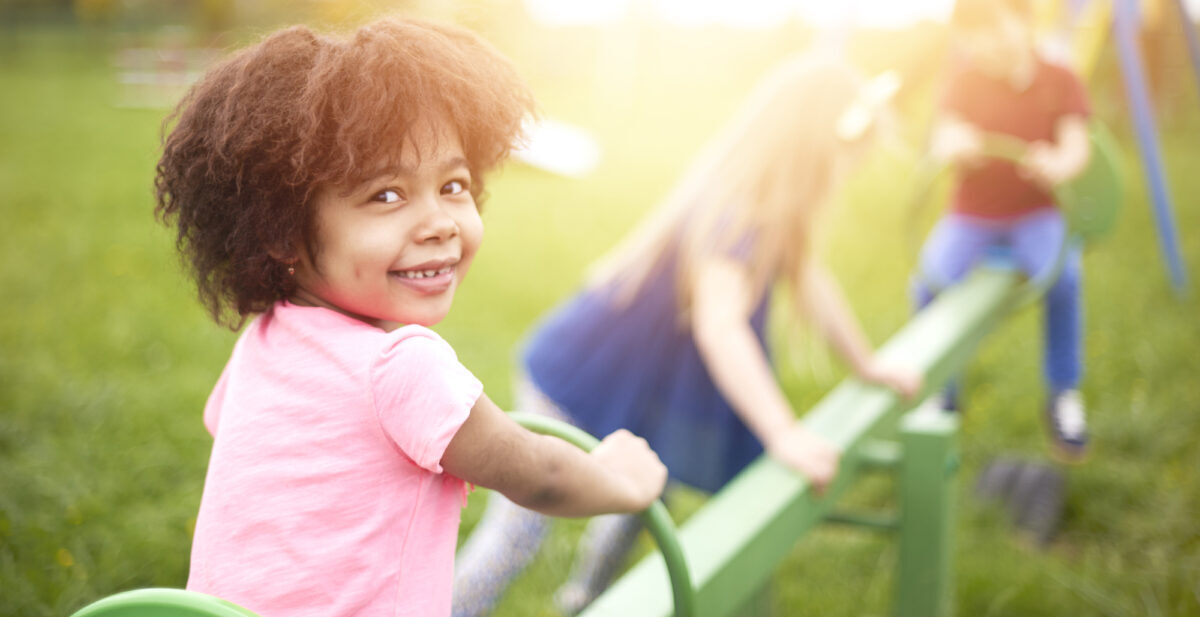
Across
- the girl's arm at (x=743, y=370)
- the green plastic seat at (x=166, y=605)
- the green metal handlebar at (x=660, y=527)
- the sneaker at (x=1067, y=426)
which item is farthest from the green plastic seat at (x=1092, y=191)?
the green plastic seat at (x=166, y=605)

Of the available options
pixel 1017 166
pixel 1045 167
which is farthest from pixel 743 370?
pixel 1017 166

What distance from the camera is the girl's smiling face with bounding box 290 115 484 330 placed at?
849mm

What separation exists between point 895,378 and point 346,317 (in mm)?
1486

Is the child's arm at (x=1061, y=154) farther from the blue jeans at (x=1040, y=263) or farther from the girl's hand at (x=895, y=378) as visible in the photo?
the girl's hand at (x=895, y=378)

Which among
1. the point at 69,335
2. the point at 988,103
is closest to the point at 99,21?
the point at 69,335

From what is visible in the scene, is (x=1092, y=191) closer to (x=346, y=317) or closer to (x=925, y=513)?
(x=925, y=513)

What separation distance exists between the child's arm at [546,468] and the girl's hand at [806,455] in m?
0.68

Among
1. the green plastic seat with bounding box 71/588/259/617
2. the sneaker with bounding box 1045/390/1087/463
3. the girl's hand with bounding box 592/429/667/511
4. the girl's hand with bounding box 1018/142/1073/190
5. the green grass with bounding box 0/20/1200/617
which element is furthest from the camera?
the sneaker with bounding box 1045/390/1087/463

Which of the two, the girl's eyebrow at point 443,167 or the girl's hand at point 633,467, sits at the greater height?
the girl's eyebrow at point 443,167

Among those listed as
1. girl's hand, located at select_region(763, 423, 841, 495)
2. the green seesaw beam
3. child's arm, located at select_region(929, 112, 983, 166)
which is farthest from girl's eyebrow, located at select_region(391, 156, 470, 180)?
child's arm, located at select_region(929, 112, 983, 166)

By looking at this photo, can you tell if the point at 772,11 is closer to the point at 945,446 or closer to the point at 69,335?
the point at 69,335

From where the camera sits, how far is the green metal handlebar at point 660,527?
1.04 meters

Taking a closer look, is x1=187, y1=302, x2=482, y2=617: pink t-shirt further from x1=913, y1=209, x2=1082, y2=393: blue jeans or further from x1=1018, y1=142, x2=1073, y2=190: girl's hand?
x1=913, y1=209, x2=1082, y2=393: blue jeans

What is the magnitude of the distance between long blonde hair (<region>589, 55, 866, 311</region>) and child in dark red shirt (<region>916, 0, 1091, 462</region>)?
109cm
